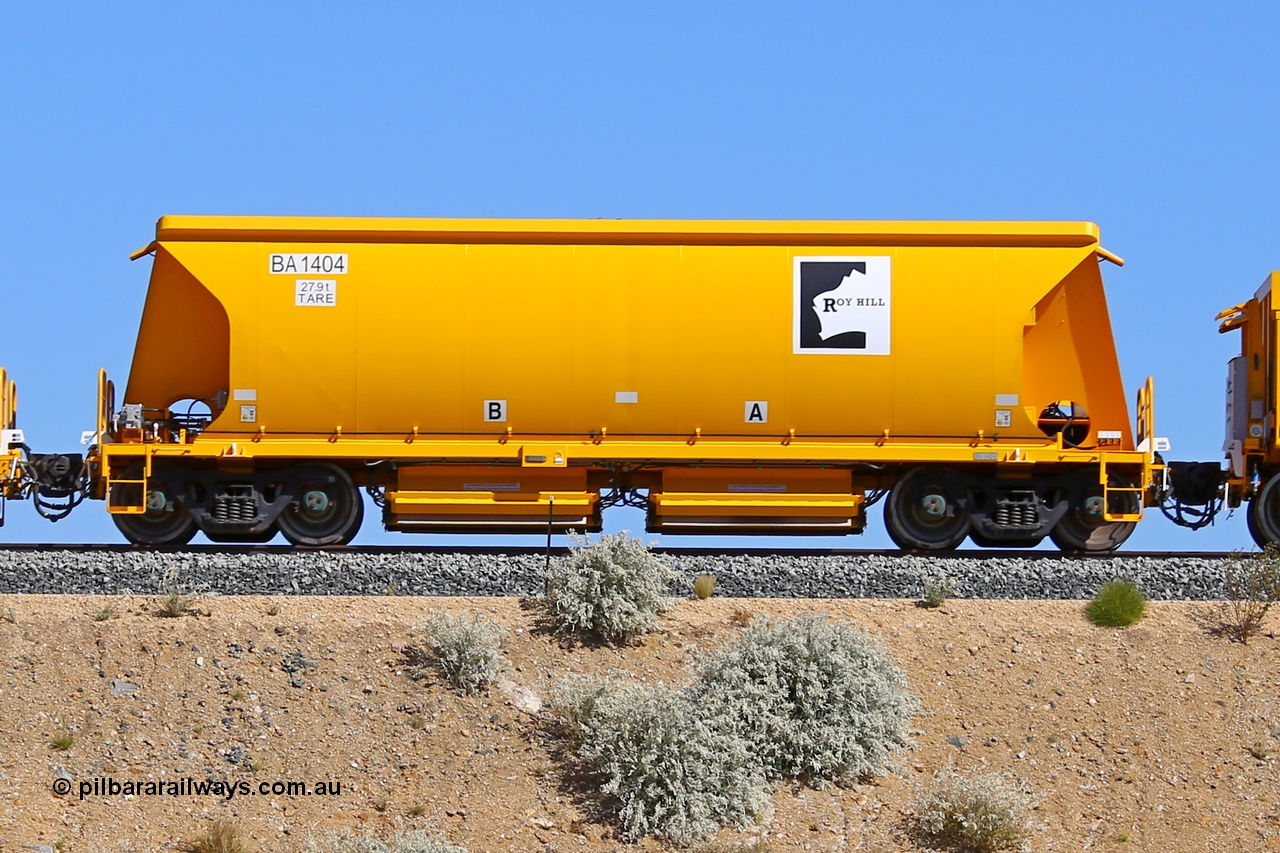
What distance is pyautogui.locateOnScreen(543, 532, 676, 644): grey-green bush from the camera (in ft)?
40.7

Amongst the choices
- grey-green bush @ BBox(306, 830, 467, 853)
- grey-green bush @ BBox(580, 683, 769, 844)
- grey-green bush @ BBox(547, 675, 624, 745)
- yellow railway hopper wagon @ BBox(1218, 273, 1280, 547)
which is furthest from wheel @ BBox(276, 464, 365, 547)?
yellow railway hopper wagon @ BBox(1218, 273, 1280, 547)

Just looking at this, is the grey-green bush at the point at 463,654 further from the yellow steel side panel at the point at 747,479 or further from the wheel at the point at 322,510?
the yellow steel side panel at the point at 747,479

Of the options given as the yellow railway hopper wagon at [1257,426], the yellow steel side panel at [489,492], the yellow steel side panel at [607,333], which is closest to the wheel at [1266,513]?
the yellow railway hopper wagon at [1257,426]

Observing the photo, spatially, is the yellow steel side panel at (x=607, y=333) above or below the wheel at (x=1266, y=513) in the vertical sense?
above

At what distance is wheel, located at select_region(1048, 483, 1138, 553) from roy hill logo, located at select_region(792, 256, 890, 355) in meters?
2.92

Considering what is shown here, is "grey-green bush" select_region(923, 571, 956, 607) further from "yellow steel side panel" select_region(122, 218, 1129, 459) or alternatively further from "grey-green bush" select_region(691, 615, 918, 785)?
"yellow steel side panel" select_region(122, 218, 1129, 459)

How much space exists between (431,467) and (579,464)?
5.46 feet

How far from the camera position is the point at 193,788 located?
10656mm

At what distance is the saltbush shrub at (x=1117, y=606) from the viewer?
43.1 ft

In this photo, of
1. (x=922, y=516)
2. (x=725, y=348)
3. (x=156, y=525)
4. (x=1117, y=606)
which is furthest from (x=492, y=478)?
(x=1117, y=606)

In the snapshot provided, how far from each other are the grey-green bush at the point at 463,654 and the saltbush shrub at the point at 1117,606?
220 inches

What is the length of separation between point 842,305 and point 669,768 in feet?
22.4

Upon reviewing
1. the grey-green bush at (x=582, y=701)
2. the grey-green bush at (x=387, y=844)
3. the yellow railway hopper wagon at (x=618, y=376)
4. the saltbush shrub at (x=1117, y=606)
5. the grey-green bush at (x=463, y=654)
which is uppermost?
the yellow railway hopper wagon at (x=618, y=376)

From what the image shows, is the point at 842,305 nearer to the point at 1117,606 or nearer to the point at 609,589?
the point at 1117,606
